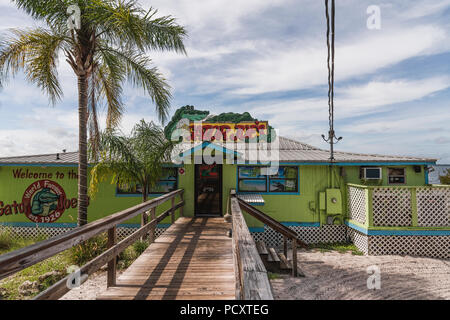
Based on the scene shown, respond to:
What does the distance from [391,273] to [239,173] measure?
20.6ft

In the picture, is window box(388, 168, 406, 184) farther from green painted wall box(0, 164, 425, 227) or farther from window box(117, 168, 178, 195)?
window box(117, 168, 178, 195)

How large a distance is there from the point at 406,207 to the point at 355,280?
4.08m

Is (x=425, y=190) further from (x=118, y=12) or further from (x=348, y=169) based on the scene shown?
(x=118, y=12)

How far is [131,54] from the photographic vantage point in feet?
27.8

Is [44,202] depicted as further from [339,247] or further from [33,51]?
[339,247]

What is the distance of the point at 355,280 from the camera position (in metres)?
7.11

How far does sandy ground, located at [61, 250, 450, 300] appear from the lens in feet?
20.7

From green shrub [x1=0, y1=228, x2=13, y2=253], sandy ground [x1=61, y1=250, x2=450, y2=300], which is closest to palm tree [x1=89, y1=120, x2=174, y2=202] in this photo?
sandy ground [x1=61, y1=250, x2=450, y2=300]

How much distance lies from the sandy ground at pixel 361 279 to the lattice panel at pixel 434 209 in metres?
1.31

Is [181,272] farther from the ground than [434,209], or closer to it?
closer to it

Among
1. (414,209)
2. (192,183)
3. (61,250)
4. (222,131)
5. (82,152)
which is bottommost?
(414,209)

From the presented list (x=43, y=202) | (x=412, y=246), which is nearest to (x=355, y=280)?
(x=412, y=246)

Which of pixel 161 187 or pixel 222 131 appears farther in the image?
pixel 222 131

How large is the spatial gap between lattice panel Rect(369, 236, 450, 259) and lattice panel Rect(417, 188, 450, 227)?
1.75 feet
